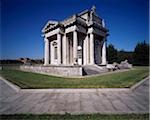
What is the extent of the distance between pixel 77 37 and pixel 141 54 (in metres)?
31.0

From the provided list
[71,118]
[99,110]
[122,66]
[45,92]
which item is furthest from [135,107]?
[122,66]

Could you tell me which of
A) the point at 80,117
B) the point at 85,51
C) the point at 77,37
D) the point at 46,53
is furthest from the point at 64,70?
the point at 46,53

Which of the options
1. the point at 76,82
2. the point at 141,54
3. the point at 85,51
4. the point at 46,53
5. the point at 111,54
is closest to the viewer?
the point at 76,82

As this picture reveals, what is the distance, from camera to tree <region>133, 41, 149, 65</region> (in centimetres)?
4930

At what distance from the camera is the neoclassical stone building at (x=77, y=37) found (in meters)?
28.1

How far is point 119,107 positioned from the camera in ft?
17.1

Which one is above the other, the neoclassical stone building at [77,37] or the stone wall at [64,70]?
the neoclassical stone building at [77,37]

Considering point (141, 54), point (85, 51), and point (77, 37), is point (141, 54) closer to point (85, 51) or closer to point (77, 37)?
point (85, 51)

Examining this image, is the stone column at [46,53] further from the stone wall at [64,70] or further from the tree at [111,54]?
the tree at [111,54]

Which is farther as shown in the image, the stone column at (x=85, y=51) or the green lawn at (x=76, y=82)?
the stone column at (x=85, y=51)

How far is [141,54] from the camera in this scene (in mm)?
50281

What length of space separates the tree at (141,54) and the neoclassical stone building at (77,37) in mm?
22535

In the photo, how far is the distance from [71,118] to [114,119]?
1.21m

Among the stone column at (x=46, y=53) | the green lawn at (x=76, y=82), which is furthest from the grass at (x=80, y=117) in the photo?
the stone column at (x=46, y=53)
